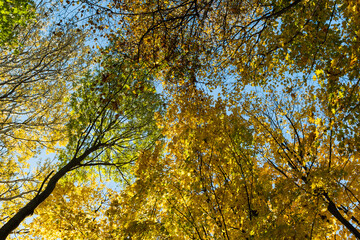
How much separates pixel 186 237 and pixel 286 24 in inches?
187

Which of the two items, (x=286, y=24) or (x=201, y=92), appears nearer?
(x=286, y=24)

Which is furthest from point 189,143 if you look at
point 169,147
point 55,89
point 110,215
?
point 55,89

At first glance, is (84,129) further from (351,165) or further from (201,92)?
(351,165)

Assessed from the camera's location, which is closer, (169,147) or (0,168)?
(169,147)

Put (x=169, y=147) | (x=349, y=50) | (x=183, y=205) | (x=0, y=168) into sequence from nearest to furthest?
(x=349, y=50) < (x=183, y=205) < (x=169, y=147) < (x=0, y=168)

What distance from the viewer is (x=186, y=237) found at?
13.6 ft

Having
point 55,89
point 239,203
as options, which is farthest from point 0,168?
point 239,203

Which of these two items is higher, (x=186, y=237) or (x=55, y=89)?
(x=55, y=89)

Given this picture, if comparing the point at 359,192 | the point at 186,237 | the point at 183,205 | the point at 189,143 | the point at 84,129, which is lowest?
the point at 186,237

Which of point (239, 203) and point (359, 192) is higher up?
point (359, 192)

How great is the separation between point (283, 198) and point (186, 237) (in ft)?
6.98

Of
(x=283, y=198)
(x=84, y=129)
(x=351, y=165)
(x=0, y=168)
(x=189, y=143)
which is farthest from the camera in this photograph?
(x=0, y=168)

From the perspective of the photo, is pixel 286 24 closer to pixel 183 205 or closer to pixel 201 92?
pixel 201 92

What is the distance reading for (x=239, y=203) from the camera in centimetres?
382
